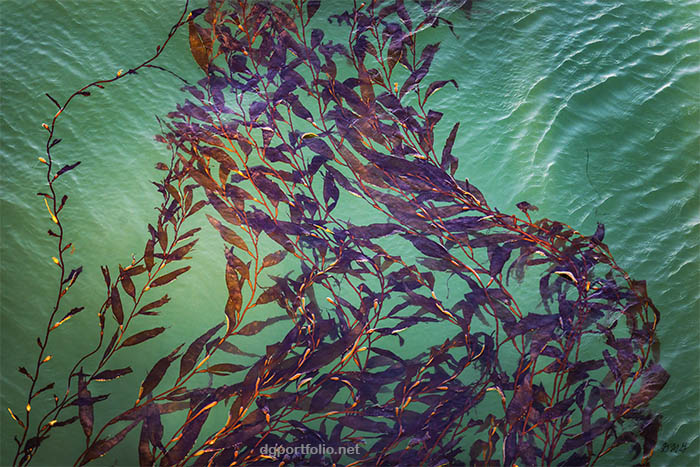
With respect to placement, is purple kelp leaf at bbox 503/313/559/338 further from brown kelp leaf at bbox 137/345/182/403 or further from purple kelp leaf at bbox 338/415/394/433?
brown kelp leaf at bbox 137/345/182/403

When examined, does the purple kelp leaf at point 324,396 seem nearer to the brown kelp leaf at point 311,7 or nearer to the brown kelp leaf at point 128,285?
the brown kelp leaf at point 128,285

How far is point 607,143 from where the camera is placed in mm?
968

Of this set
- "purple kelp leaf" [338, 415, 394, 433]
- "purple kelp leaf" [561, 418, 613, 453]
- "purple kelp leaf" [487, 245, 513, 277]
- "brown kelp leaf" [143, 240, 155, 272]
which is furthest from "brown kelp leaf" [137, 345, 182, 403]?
"purple kelp leaf" [561, 418, 613, 453]

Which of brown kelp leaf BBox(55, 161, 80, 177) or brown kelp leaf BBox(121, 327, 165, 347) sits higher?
brown kelp leaf BBox(55, 161, 80, 177)

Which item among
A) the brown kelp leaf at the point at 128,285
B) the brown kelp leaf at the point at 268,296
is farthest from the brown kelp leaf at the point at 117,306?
the brown kelp leaf at the point at 268,296

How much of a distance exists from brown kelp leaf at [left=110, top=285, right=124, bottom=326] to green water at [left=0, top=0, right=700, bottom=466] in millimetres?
24

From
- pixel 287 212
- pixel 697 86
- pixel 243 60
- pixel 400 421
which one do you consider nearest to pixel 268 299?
pixel 287 212

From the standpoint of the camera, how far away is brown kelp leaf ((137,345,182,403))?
2.65ft

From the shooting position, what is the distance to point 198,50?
3.18 feet

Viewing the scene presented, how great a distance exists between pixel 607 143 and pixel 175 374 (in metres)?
0.88

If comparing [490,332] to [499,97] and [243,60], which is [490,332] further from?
[243,60]

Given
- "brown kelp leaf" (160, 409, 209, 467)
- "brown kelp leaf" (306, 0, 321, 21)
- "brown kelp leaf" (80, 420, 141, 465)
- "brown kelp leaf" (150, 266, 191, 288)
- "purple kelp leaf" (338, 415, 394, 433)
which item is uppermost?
"brown kelp leaf" (306, 0, 321, 21)

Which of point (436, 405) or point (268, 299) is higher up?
point (268, 299)

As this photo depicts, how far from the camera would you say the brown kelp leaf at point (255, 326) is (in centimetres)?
84
